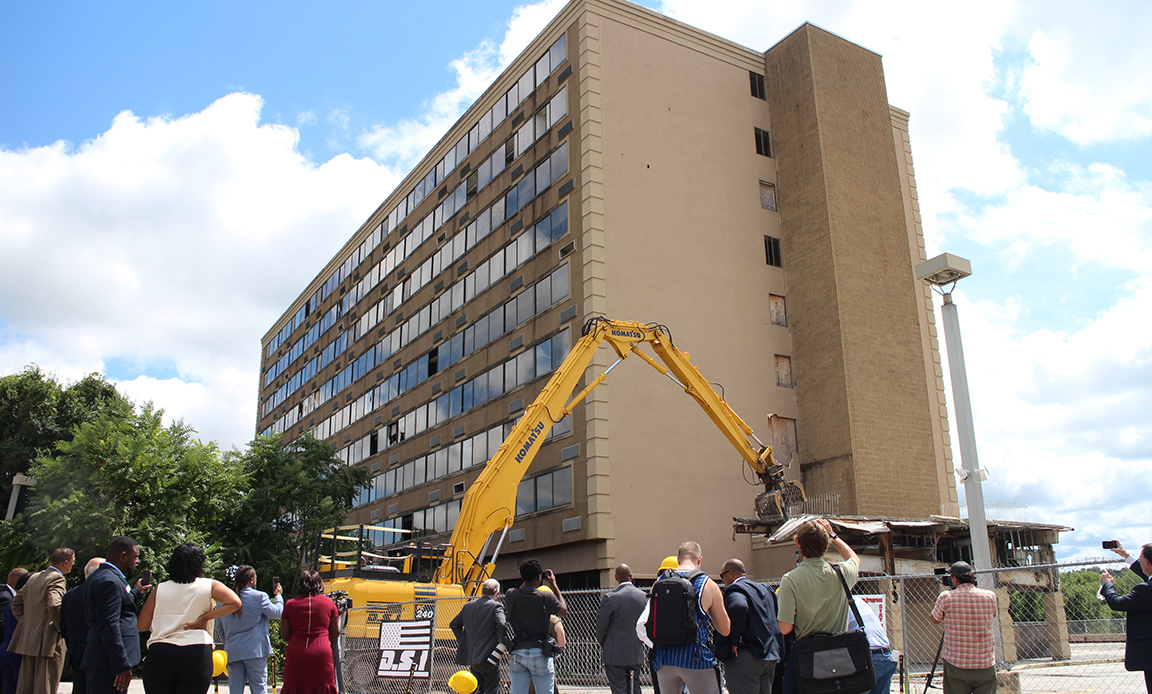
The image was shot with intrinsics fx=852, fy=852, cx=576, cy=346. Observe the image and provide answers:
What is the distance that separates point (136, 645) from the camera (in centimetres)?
693

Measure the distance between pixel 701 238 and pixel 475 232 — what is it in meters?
10.4

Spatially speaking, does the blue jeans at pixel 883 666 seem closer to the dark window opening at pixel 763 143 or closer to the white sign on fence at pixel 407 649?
the white sign on fence at pixel 407 649

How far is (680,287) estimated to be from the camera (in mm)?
27922

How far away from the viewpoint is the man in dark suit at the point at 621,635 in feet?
28.5

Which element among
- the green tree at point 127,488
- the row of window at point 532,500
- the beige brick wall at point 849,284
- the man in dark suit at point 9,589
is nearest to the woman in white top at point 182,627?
the man in dark suit at point 9,589

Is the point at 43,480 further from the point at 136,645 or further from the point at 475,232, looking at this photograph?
the point at 136,645

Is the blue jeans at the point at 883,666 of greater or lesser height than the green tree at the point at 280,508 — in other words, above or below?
below

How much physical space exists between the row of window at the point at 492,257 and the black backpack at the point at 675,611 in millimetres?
22360

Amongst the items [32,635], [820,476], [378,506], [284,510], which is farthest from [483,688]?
[378,506]

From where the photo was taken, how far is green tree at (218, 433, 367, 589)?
30.8 m

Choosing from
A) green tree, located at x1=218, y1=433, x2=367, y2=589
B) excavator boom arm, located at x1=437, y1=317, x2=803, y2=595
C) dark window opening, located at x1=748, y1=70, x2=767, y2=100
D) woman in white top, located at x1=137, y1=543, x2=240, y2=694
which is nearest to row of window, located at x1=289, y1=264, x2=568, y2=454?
green tree, located at x1=218, y1=433, x2=367, y2=589

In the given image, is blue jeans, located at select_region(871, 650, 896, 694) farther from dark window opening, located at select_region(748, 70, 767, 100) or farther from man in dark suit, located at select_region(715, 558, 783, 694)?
dark window opening, located at select_region(748, 70, 767, 100)

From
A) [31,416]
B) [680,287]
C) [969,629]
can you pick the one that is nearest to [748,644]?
[969,629]

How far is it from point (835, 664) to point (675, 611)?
4.64 feet
